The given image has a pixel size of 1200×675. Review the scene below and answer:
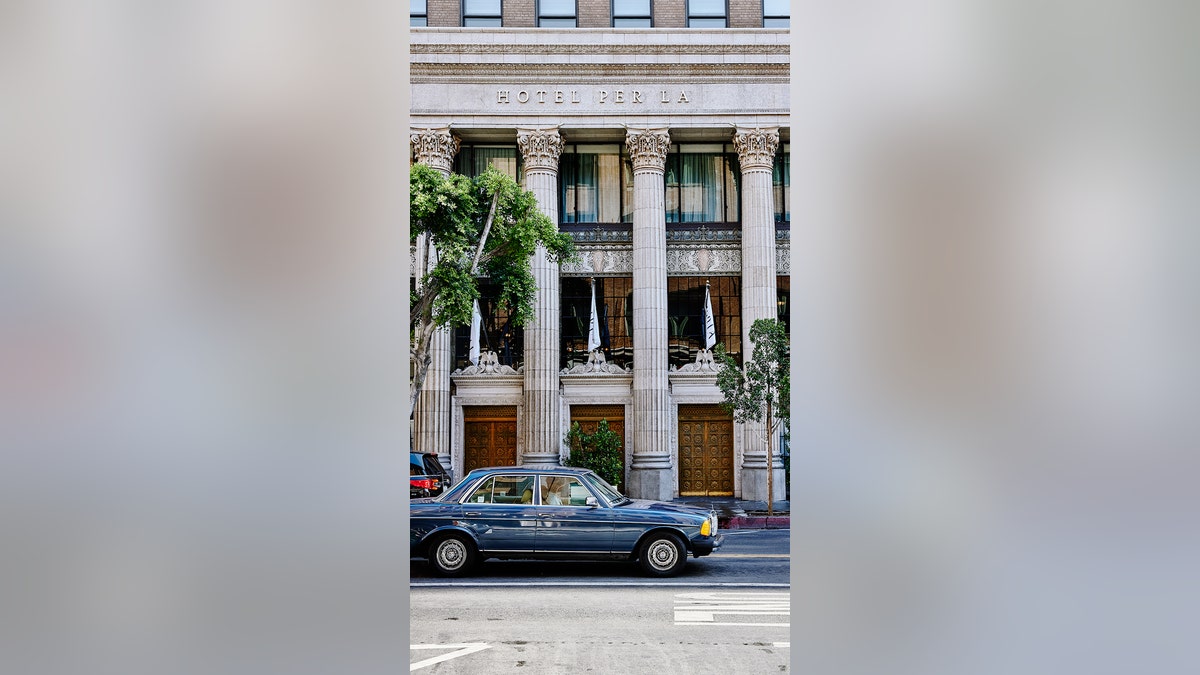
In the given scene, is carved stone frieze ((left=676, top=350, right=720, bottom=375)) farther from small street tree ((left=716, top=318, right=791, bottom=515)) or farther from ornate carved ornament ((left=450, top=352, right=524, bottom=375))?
ornate carved ornament ((left=450, top=352, right=524, bottom=375))

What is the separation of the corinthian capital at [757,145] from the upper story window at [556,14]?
643cm

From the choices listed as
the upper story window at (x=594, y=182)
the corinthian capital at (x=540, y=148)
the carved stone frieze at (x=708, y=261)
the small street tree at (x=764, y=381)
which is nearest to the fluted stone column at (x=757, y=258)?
the carved stone frieze at (x=708, y=261)

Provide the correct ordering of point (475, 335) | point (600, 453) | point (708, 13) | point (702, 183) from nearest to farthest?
point (600, 453), point (475, 335), point (708, 13), point (702, 183)

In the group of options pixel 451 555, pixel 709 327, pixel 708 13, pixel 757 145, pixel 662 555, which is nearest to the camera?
pixel 662 555

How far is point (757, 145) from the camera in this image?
26.1 meters

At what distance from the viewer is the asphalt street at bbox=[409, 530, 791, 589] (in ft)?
36.6

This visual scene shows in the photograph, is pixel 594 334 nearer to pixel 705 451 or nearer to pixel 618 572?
pixel 705 451

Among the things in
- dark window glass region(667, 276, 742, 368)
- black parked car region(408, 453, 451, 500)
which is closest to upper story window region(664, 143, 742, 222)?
dark window glass region(667, 276, 742, 368)

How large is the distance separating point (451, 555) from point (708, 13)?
2085 cm

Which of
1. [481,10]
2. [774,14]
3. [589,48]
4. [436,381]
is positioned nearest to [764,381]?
[436,381]

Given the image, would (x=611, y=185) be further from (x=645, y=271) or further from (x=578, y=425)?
(x=578, y=425)

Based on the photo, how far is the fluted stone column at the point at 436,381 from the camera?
2506 cm

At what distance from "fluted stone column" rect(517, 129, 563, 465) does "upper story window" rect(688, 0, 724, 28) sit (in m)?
5.91

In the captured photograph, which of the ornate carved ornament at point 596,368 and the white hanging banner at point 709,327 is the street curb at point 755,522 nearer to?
the white hanging banner at point 709,327
